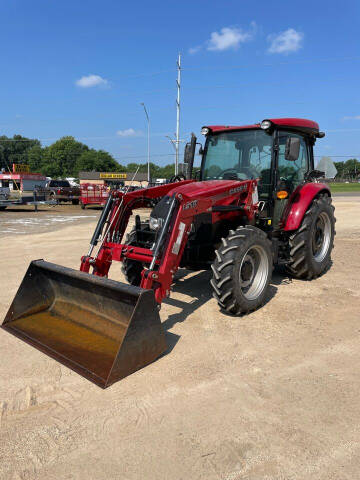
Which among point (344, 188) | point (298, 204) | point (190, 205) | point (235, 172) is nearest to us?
point (190, 205)

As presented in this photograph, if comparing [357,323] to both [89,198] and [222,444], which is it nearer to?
[222,444]

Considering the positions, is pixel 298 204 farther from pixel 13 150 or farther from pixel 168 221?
pixel 13 150

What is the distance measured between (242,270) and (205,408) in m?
2.15

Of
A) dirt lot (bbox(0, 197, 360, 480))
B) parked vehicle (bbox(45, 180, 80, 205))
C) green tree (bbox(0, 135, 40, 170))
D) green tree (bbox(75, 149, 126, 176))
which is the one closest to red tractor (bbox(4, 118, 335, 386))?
dirt lot (bbox(0, 197, 360, 480))

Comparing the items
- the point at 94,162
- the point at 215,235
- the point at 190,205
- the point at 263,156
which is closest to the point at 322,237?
the point at 263,156

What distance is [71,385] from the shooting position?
2.97 m

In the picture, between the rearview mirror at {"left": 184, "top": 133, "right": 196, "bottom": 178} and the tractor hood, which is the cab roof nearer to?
the rearview mirror at {"left": 184, "top": 133, "right": 196, "bottom": 178}

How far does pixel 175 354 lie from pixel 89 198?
65.7 ft

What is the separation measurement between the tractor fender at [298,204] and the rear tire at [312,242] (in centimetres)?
13

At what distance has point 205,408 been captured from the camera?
2689mm

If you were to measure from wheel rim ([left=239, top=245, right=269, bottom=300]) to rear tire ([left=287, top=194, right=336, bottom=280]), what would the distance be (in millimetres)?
1117

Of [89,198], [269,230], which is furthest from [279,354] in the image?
[89,198]

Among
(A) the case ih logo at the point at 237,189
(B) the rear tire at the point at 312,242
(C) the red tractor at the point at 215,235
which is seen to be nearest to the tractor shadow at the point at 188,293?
(C) the red tractor at the point at 215,235

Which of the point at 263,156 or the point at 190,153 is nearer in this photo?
the point at 263,156
